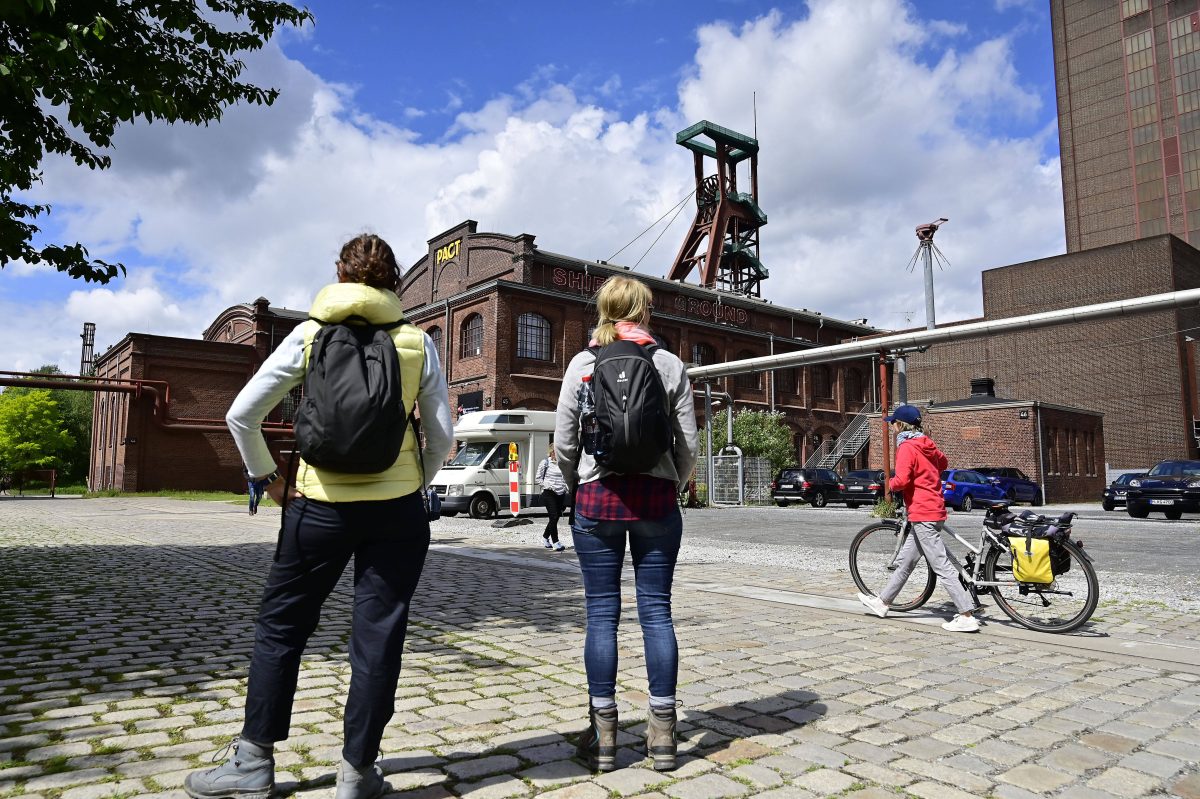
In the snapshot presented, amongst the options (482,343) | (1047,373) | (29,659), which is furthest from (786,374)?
(29,659)

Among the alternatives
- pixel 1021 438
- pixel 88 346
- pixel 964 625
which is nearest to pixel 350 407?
pixel 964 625

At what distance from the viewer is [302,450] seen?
252cm

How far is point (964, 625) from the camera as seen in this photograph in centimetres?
573

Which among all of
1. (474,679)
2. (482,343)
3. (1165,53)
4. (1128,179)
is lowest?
(474,679)

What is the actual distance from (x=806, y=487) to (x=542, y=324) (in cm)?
1321

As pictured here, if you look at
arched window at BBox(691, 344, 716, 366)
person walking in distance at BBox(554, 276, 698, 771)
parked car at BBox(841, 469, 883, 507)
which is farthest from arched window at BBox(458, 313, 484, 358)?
person walking in distance at BBox(554, 276, 698, 771)

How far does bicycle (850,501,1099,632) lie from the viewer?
5773 millimetres

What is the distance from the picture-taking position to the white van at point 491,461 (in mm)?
19125

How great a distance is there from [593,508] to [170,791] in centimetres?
172

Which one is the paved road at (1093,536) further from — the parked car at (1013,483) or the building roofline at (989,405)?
the building roofline at (989,405)

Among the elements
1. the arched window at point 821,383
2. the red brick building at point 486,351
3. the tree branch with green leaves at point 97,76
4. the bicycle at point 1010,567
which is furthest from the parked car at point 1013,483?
the tree branch with green leaves at point 97,76

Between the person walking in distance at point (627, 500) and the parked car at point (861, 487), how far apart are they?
83.1ft

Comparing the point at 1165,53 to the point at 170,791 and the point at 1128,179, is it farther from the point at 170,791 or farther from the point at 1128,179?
the point at 170,791

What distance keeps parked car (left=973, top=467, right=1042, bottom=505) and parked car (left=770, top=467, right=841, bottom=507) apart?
4.93 metres
